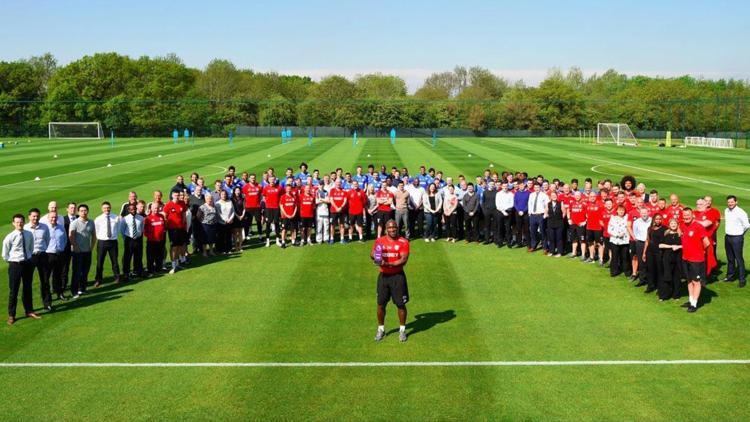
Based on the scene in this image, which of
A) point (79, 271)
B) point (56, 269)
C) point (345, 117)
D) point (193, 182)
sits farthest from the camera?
point (345, 117)

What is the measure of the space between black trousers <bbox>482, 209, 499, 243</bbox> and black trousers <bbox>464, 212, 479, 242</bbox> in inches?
10.1

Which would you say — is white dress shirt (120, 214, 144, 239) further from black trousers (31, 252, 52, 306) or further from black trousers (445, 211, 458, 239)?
black trousers (445, 211, 458, 239)

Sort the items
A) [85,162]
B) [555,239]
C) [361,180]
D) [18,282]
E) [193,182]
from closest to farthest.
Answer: [18,282] → [555,239] → [193,182] → [361,180] → [85,162]

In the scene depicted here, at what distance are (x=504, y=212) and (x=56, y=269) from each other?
1098 cm

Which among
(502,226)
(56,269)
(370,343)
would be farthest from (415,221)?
(56,269)

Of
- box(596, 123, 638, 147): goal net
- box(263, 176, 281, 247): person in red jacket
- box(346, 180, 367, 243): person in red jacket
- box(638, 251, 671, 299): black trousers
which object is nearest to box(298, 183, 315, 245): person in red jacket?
box(263, 176, 281, 247): person in red jacket

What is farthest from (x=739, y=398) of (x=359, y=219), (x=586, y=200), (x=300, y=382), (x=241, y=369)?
(x=359, y=219)

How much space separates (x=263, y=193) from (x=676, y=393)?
12635 mm

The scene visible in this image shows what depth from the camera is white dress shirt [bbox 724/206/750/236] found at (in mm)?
13875

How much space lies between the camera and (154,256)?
49.4ft

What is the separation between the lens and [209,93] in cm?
11762

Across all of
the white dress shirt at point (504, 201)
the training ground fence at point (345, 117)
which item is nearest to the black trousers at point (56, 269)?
the white dress shirt at point (504, 201)

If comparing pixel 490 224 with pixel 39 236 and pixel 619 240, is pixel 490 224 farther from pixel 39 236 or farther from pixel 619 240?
pixel 39 236

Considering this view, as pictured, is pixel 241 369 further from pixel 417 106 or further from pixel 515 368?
pixel 417 106
